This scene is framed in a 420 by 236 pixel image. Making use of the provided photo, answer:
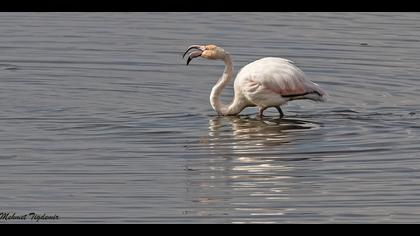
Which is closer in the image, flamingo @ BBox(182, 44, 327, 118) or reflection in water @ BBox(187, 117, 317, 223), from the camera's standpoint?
reflection in water @ BBox(187, 117, 317, 223)

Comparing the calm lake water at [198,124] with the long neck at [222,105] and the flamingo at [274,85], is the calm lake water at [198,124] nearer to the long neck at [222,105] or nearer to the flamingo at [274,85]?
the long neck at [222,105]

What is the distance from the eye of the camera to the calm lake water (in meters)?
12.9

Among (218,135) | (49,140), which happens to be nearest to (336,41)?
(218,135)

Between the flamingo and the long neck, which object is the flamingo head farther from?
the flamingo

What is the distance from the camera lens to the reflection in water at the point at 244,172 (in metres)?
12.7

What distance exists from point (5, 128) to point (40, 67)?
502cm

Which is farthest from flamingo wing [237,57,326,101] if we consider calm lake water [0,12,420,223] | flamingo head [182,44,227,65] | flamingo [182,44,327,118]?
flamingo head [182,44,227,65]

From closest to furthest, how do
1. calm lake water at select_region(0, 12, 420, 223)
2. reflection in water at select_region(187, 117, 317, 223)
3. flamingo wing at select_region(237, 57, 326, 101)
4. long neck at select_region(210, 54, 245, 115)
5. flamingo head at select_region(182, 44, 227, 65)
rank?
reflection in water at select_region(187, 117, 317, 223)
calm lake water at select_region(0, 12, 420, 223)
flamingo wing at select_region(237, 57, 326, 101)
long neck at select_region(210, 54, 245, 115)
flamingo head at select_region(182, 44, 227, 65)

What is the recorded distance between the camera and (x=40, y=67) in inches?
856

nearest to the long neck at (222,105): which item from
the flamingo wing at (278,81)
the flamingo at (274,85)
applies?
the flamingo at (274,85)

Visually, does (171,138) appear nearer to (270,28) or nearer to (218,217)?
(218,217)

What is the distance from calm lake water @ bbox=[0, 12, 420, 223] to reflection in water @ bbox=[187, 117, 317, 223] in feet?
0.08

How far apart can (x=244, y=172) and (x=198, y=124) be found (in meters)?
3.32

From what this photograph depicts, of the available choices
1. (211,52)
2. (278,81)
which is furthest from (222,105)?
(278,81)
